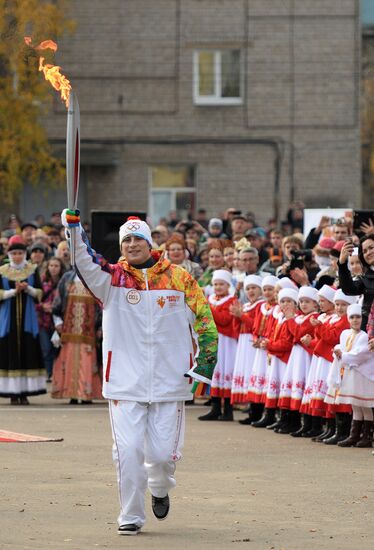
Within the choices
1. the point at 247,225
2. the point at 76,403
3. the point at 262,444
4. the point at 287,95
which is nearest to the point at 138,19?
the point at 287,95

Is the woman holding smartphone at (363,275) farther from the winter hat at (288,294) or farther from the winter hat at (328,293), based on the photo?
the winter hat at (288,294)

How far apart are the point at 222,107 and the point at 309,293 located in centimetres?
2323

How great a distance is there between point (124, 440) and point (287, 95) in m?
29.0

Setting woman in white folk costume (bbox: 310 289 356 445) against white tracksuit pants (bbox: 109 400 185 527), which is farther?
woman in white folk costume (bbox: 310 289 356 445)

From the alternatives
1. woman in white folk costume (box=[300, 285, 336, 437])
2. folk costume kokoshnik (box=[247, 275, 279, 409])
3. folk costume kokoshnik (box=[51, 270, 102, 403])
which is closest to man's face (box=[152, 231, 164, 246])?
folk costume kokoshnik (box=[51, 270, 102, 403])

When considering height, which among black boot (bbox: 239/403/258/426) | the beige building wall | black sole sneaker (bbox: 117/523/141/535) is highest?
the beige building wall

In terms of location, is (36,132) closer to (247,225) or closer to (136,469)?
(247,225)

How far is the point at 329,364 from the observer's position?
50.6 feet

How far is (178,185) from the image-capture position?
39.4 m

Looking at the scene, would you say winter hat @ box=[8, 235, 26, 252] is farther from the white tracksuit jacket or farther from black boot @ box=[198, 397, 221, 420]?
the white tracksuit jacket

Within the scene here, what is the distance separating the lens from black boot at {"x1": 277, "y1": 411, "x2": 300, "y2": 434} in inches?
642

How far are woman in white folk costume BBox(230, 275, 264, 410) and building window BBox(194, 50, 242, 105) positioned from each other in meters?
21.6

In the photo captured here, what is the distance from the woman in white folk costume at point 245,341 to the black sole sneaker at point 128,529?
7.52 metres

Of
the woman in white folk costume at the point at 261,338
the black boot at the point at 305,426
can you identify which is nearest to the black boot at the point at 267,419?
the woman in white folk costume at the point at 261,338
